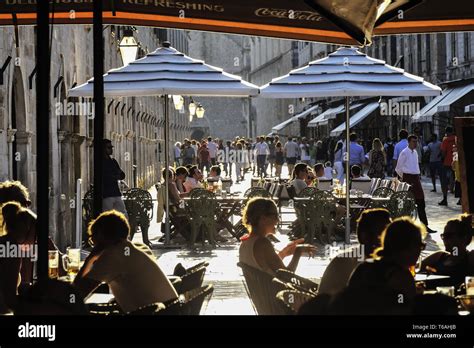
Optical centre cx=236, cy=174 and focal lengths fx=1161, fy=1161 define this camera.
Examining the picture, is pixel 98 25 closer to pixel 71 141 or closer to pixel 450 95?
pixel 71 141

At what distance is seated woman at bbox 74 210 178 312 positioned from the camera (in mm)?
7152

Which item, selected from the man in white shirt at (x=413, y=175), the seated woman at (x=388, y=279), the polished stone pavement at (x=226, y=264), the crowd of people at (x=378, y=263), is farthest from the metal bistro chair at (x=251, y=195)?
the seated woman at (x=388, y=279)

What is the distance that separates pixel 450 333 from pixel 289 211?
67.5 ft

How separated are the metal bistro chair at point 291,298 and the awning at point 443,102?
31.1 meters

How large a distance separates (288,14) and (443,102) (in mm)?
31328

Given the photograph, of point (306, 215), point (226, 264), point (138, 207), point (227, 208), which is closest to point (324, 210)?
point (306, 215)

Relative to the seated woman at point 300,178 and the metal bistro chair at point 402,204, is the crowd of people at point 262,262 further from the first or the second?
the seated woman at point 300,178

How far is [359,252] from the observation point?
7570mm

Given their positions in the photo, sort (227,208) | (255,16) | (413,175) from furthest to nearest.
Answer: (413,175) < (227,208) < (255,16)

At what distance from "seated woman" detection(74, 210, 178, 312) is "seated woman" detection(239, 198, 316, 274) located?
1190 mm

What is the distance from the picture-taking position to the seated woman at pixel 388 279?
5.58 meters

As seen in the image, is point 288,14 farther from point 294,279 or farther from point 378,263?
point 378,263

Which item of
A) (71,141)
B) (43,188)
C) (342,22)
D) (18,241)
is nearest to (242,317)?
(43,188)

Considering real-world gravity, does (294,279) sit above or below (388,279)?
below
